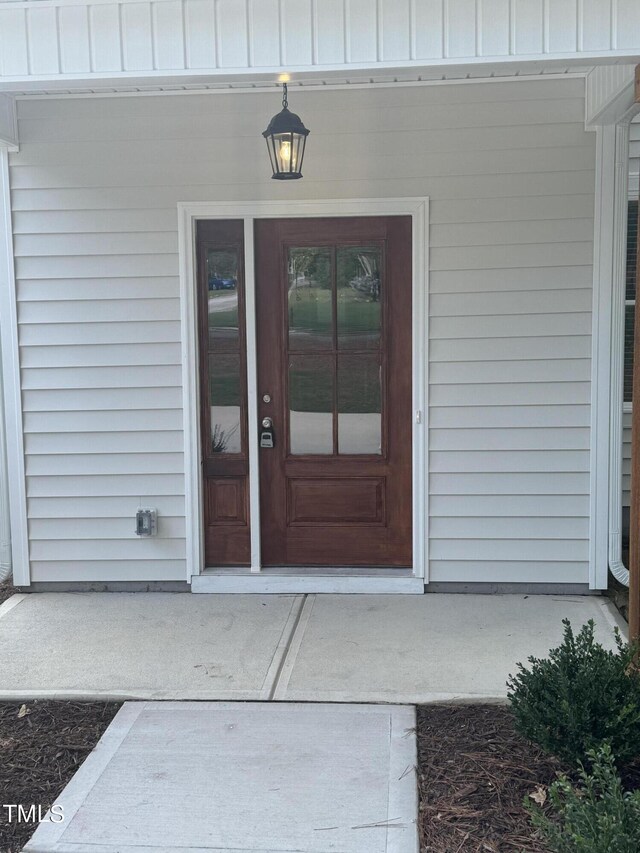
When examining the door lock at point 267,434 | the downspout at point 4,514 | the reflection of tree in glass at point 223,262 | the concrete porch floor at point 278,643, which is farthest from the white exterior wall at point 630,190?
the downspout at point 4,514

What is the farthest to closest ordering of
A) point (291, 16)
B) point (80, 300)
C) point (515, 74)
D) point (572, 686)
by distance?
point (80, 300) < point (515, 74) < point (291, 16) < point (572, 686)

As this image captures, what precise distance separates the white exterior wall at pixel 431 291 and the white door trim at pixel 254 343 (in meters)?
0.05

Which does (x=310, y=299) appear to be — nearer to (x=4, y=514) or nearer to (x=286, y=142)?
(x=286, y=142)

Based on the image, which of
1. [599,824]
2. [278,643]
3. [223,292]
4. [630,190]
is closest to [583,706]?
[599,824]

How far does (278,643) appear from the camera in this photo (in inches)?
165

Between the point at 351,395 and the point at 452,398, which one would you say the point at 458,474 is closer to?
the point at 452,398

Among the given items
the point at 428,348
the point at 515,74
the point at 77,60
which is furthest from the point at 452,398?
the point at 77,60

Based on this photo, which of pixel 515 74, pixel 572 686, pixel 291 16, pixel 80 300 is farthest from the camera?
pixel 80 300

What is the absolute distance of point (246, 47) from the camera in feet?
10.3

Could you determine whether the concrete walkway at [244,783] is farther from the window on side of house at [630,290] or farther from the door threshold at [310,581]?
the window on side of house at [630,290]

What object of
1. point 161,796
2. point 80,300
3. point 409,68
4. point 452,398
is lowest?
point 161,796

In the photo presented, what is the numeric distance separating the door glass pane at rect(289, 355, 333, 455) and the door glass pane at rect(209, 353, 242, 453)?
0.31m

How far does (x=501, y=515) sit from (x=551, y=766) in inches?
78.3

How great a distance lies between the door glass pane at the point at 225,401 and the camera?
196 inches
